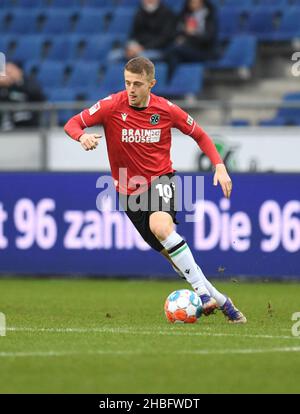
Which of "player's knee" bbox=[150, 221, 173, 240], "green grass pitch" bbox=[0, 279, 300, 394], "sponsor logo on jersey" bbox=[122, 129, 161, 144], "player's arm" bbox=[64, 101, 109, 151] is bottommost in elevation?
"green grass pitch" bbox=[0, 279, 300, 394]

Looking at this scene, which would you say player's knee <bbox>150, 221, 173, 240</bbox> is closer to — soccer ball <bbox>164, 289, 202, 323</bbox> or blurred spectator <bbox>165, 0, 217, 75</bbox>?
soccer ball <bbox>164, 289, 202, 323</bbox>

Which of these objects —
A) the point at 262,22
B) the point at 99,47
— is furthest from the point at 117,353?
the point at 99,47

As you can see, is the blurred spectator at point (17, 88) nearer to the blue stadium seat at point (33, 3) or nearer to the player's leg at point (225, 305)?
the blue stadium seat at point (33, 3)

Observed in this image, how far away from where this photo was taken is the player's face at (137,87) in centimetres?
967

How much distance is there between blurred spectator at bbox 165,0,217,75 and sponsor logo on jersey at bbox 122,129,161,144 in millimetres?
9302

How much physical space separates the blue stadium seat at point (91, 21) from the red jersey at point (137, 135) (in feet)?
38.6

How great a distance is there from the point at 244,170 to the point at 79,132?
22.1ft

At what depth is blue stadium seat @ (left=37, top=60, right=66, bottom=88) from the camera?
2080 centimetres

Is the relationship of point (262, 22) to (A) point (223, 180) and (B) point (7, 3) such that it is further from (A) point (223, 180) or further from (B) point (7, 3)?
(A) point (223, 180)

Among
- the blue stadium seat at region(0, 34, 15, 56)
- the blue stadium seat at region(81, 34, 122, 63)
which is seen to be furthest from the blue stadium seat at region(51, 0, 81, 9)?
the blue stadium seat at region(81, 34, 122, 63)

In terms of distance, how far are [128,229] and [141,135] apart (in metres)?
5.00

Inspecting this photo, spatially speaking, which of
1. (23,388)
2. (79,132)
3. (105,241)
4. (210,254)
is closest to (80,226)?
(105,241)

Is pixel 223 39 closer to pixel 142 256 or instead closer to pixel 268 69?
pixel 268 69

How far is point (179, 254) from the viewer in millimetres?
9664
